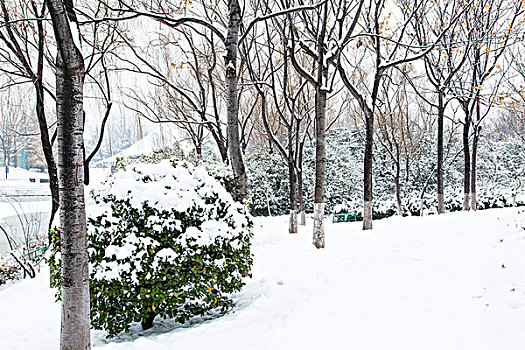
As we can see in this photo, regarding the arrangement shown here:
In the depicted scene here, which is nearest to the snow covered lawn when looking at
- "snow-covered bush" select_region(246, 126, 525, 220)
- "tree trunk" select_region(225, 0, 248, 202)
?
"tree trunk" select_region(225, 0, 248, 202)

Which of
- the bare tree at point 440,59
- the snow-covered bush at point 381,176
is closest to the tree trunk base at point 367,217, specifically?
the bare tree at point 440,59

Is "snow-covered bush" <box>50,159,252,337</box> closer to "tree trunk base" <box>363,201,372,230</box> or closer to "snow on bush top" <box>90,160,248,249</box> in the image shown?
"snow on bush top" <box>90,160,248,249</box>

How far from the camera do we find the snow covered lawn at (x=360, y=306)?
114 inches

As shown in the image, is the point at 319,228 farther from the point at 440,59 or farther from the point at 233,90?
the point at 440,59

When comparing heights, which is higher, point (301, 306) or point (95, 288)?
point (95, 288)

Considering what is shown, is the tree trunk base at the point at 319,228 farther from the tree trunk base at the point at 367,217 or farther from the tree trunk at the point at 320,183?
the tree trunk base at the point at 367,217

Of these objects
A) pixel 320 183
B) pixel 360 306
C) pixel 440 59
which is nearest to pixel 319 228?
pixel 320 183

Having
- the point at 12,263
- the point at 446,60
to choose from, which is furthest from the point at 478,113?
the point at 12,263

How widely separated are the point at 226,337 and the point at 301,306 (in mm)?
876

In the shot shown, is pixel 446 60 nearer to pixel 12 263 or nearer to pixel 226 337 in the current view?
pixel 226 337

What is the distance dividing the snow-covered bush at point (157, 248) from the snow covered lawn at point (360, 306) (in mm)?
303

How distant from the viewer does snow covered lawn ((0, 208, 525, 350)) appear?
290cm

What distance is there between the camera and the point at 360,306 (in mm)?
3529

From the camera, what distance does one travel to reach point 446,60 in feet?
42.6
